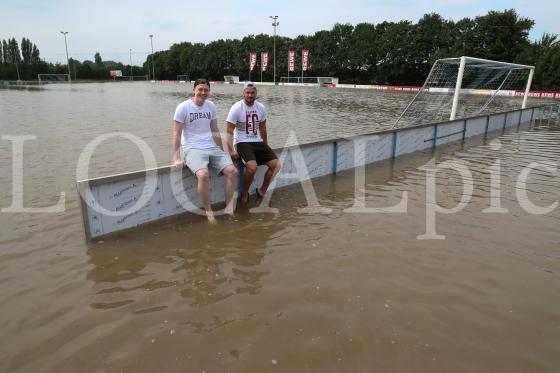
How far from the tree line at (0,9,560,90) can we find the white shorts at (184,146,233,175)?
171 ft

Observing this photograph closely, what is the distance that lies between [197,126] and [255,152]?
1159 millimetres

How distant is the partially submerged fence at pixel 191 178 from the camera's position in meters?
4.90

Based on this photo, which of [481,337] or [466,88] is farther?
[466,88]

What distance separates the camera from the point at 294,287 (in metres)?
3.94

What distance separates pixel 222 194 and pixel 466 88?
20147 mm

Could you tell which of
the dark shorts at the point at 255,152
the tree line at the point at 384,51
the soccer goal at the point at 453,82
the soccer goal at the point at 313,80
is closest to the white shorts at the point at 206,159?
the dark shorts at the point at 255,152

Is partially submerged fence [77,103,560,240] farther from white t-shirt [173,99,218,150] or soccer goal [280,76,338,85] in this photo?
soccer goal [280,76,338,85]

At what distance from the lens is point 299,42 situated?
319ft

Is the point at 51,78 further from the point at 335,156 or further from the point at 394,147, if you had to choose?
the point at 335,156

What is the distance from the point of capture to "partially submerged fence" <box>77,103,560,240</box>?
4898 mm

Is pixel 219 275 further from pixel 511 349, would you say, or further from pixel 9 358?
pixel 511 349

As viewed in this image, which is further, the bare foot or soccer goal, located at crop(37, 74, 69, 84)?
soccer goal, located at crop(37, 74, 69, 84)

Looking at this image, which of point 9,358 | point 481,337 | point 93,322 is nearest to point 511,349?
point 481,337

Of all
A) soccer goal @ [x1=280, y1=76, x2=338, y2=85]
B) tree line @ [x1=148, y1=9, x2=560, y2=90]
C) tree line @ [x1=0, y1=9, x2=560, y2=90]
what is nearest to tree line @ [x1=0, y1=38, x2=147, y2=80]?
tree line @ [x1=0, y1=9, x2=560, y2=90]
